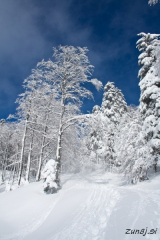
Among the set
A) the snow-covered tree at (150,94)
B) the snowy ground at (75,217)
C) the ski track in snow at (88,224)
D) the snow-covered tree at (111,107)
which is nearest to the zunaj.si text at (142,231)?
the snowy ground at (75,217)

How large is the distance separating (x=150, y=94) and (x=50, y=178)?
10.2 m

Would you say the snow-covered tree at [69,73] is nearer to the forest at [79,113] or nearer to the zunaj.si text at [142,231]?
the forest at [79,113]

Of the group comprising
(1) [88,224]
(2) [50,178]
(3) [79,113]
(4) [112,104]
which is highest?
(4) [112,104]

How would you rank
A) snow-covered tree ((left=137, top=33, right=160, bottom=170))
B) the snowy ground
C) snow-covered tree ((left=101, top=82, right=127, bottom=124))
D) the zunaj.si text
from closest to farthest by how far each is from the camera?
the zunaj.si text, the snowy ground, snow-covered tree ((left=137, top=33, right=160, bottom=170)), snow-covered tree ((left=101, top=82, right=127, bottom=124))

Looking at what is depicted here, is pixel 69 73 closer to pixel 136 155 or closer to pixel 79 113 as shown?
pixel 79 113

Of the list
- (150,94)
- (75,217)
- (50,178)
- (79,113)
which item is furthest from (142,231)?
(150,94)

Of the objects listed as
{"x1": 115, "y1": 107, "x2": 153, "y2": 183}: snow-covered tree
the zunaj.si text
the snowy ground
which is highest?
{"x1": 115, "y1": 107, "x2": 153, "y2": 183}: snow-covered tree

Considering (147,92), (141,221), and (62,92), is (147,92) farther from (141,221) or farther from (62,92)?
(141,221)

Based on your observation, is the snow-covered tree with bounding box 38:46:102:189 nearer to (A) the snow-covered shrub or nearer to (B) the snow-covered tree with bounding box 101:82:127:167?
(A) the snow-covered shrub

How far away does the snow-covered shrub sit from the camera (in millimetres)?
9031

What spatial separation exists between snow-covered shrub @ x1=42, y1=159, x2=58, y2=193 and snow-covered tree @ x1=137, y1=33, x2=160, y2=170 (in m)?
7.55

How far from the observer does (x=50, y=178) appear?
9180 mm

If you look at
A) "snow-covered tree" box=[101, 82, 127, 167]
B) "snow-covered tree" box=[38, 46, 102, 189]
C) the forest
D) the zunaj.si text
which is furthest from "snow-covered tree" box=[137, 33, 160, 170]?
"snow-covered tree" box=[101, 82, 127, 167]

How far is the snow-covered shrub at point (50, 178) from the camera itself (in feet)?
29.6
